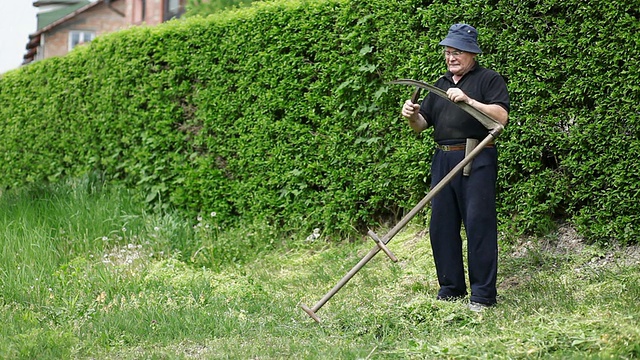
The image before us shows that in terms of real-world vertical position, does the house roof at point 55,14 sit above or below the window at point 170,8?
below

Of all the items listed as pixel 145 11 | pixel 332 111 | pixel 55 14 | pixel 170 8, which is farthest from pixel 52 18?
pixel 332 111

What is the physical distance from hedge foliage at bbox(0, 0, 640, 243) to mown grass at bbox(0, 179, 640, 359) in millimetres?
439

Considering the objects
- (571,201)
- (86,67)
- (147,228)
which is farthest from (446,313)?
(86,67)

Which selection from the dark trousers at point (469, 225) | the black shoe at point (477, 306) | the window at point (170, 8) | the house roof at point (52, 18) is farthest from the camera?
the house roof at point (52, 18)

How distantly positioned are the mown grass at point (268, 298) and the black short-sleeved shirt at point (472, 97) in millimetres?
1207

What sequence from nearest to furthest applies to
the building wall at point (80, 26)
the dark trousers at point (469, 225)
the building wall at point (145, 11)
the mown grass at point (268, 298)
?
the mown grass at point (268, 298), the dark trousers at point (469, 225), the building wall at point (145, 11), the building wall at point (80, 26)

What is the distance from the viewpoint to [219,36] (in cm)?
959

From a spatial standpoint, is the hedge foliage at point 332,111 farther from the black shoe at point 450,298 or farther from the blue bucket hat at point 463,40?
the black shoe at point 450,298

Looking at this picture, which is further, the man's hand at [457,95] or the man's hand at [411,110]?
the man's hand at [411,110]

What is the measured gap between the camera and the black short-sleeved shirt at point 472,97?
5637 mm

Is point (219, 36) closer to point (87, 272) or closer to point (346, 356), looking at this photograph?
point (87, 272)

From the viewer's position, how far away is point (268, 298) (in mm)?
6504

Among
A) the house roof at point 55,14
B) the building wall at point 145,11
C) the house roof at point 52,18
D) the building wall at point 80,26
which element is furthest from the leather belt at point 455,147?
the house roof at point 55,14

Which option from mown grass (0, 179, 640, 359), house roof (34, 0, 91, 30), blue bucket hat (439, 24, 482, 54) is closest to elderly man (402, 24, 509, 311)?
blue bucket hat (439, 24, 482, 54)
